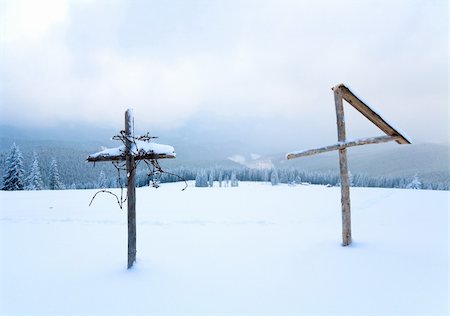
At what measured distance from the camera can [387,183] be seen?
260ft

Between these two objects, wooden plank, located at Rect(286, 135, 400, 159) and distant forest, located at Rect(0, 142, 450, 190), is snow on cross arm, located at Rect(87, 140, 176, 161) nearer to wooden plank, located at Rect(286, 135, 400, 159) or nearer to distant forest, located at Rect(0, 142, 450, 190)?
wooden plank, located at Rect(286, 135, 400, 159)

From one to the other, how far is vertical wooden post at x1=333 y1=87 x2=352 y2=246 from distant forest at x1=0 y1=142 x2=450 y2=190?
66.2 feet

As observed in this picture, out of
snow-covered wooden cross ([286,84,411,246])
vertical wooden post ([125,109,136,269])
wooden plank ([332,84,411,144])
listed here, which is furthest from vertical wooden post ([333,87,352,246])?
vertical wooden post ([125,109,136,269])

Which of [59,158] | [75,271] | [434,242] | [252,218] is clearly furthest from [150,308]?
[59,158]

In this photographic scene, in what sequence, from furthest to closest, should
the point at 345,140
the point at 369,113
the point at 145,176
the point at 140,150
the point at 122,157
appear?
the point at 145,176 < the point at 345,140 < the point at 369,113 < the point at 122,157 < the point at 140,150

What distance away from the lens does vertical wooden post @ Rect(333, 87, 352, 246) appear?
818 cm

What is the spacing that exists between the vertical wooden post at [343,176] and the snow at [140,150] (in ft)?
17.4

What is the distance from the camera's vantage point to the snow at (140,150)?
6.94 meters

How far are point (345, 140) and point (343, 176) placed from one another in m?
1.14

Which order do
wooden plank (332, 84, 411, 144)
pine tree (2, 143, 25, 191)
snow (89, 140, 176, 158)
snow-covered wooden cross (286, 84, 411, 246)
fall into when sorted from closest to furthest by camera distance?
snow (89, 140, 176, 158) → wooden plank (332, 84, 411, 144) → snow-covered wooden cross (286, 84, 411, 246) → pine tree (2, 143, 25, 191)

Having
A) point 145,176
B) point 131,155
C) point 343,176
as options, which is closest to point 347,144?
point 343,176

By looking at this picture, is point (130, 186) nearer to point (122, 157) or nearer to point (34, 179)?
point (122, 157)

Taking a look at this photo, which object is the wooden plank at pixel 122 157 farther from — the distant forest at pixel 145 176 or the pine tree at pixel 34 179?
the pine tree at pixel 34 179

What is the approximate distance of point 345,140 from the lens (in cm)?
830
